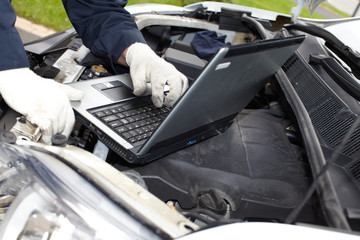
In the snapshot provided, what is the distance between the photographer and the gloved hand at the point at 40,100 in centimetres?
92

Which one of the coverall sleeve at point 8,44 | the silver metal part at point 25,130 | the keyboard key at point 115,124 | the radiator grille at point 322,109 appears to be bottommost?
the silver metal part at point 25,130

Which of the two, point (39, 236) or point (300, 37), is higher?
point (300, 37)

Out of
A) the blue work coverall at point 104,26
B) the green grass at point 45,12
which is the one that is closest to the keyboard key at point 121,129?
the blue work coverall at point 104,26

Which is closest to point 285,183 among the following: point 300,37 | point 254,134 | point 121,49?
point 254,134

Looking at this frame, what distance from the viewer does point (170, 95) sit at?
1186 mm

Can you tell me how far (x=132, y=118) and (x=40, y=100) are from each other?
273 millimetres

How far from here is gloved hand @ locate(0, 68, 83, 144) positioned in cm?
92

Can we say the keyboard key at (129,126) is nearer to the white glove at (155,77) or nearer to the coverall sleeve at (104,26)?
the white glove at (155,77)

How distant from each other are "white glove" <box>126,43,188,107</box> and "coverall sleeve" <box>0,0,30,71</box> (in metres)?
0.38

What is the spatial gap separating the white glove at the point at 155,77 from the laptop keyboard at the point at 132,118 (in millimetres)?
50

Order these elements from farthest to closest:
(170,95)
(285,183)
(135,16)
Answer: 1. (135,16)
2. (170,95)
3. (285,183)

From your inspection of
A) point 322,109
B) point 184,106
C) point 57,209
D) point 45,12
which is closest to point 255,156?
point 322,109

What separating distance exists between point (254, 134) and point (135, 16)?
949 mm

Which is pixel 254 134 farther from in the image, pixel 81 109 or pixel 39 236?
pixel 39 236
